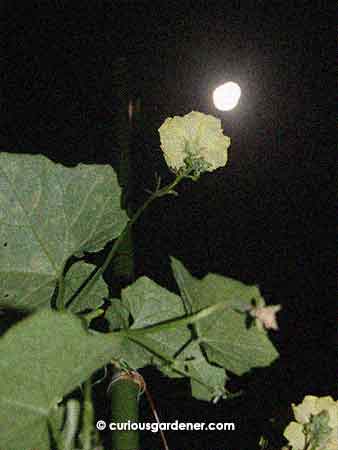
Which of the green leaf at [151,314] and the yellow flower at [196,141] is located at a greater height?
the yellow flower at [196,141]

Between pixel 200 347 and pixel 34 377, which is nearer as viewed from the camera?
pixel 34 377

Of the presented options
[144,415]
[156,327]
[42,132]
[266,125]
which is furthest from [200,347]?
[266,125]

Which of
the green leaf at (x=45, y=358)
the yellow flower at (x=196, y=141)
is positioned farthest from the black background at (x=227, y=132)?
the green leaf at (x=45, y=358)

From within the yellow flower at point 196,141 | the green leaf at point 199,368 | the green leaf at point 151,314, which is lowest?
the green leaf at point 199,368

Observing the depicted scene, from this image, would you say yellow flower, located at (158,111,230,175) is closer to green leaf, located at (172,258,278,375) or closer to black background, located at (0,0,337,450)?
green leaf, located at (172,258,278,375)

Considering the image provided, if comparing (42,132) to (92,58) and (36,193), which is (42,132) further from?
(36,193)

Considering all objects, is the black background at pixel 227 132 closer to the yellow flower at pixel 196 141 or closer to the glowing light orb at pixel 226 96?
the glowing light orb at pixel 226 96
